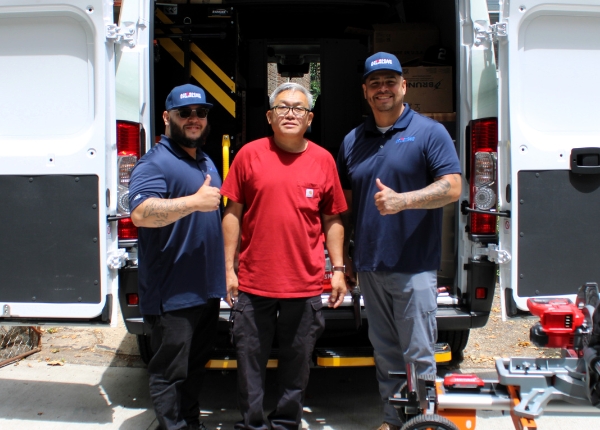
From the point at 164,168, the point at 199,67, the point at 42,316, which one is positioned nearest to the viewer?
the point at 164,168

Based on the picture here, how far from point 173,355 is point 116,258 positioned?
1.85 feet

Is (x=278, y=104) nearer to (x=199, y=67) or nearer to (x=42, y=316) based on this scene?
(x=42, y=316)

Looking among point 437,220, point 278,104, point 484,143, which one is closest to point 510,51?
point 484,143

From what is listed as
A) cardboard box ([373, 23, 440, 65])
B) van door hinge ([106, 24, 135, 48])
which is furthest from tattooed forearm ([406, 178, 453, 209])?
cardboard box ([373, 23, 440, 65])

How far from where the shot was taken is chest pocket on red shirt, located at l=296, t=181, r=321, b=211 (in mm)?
2990

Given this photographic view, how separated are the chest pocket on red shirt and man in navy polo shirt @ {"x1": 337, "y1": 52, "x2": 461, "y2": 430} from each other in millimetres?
230

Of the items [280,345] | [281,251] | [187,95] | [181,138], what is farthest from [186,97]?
[280,345]

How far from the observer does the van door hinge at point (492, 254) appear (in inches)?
123

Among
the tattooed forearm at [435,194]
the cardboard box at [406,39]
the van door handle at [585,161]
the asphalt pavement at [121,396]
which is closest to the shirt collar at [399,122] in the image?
the tattooed forearm at [435,194]

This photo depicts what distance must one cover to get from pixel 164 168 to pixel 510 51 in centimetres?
174

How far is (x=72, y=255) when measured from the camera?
3.09 meters

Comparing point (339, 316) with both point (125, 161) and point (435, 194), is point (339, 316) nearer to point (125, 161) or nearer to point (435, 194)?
point (435, 194)

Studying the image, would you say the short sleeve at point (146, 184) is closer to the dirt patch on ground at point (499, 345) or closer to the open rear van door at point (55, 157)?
the open rear van door at point (55, 157)

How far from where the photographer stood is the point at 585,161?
3066mm
